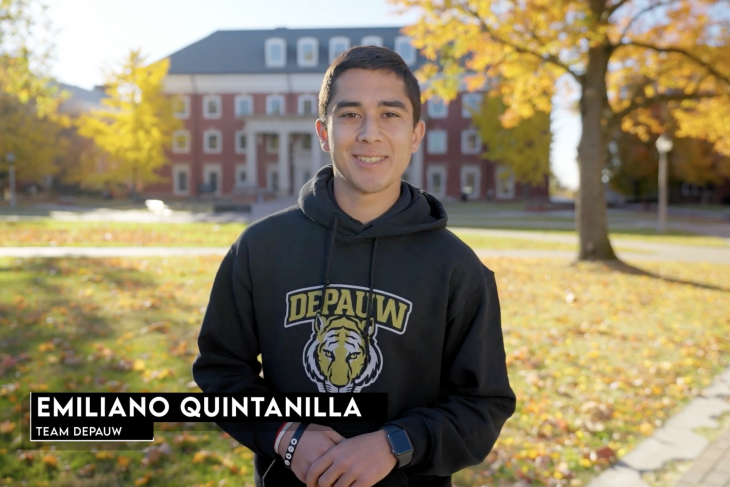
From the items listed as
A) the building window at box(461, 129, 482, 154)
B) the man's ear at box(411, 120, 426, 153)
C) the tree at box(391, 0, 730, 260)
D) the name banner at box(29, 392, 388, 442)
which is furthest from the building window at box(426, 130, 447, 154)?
the name banner at box(29, 392, 388, 442)

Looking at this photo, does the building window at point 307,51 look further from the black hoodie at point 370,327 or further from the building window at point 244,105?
the black hoodie at point 370,327

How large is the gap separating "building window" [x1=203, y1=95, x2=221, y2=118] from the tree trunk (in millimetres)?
42798

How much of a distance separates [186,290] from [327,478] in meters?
7.73

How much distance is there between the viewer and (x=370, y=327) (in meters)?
1.99

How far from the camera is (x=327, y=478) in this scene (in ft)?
5.85

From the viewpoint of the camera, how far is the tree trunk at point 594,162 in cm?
1402

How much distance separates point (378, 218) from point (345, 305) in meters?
0.32

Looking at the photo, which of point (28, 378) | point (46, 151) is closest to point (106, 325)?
point (28, 378)

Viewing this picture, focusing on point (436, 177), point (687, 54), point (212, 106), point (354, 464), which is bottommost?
point (354, 464)

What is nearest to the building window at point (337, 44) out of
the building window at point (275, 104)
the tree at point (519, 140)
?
the building window at point (275, 104)

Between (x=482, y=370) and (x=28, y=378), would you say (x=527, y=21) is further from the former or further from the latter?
(x=482, y=370)

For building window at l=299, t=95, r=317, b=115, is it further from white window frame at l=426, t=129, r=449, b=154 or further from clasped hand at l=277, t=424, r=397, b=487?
clasped hand at l=277, t=424, r=397, b=487

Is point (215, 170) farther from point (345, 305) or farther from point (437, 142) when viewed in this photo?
point (345, 305)

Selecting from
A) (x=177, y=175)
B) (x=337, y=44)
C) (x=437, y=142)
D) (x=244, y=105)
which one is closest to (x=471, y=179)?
(x=437, y=142)
